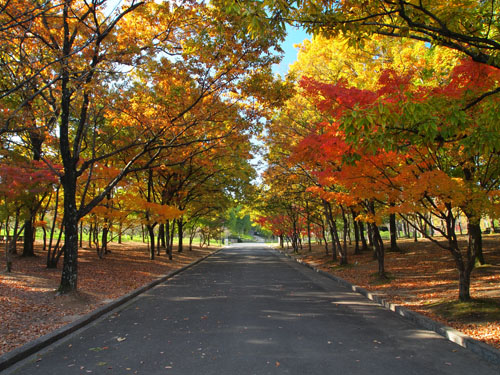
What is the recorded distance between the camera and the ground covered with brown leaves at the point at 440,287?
20.4ft

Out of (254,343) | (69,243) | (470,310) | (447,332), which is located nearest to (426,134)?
(447,332)

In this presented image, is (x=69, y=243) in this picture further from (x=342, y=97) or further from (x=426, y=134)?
(x=426, y=134)

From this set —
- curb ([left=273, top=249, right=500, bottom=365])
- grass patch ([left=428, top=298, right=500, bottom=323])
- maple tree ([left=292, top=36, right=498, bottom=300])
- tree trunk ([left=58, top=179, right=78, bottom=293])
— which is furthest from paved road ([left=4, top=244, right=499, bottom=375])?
maple tree ([left=292, top=36, right=498, bottom=300])

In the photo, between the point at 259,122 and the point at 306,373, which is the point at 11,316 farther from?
the point at 259,122

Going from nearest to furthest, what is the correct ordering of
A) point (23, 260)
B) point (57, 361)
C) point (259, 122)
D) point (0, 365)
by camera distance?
point (0, 365) → point (57, 361) → point (259, 122) → point (23, 260)

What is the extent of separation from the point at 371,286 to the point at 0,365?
402 inches

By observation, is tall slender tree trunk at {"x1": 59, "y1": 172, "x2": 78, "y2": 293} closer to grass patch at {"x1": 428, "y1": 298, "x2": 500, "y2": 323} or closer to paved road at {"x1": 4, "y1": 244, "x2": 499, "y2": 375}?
paved road at {"x1": 4, "y1": 244, "x2": 499, "y2": 375}

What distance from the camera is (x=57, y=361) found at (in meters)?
4.76

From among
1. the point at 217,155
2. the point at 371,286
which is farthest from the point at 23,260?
the point at 371,286

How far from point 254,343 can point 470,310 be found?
4638mm

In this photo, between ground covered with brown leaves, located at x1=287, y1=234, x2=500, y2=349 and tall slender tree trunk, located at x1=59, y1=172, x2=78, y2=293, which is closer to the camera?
ground covered with brown leaves, located at x1=287, y1=234, x2=500, y2=349

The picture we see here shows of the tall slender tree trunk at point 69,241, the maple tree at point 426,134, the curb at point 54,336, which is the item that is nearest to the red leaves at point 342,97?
the maple tree at point 426,134

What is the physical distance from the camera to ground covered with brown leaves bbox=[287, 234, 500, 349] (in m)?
6.23

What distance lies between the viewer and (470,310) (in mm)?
6750
